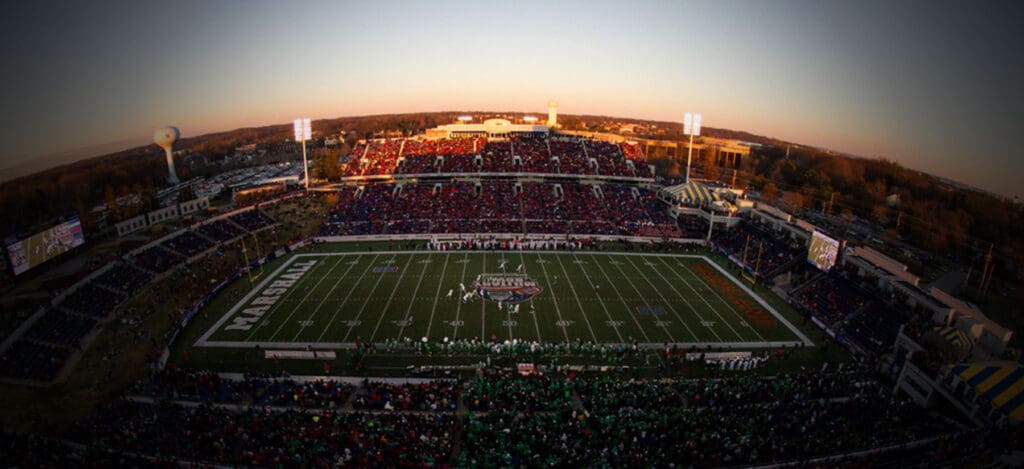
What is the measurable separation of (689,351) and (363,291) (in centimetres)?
A: 1843

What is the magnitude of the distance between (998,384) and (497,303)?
2032 centimetres

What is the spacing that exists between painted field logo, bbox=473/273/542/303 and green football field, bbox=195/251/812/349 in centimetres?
6

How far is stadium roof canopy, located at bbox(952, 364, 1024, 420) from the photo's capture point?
15.2 m

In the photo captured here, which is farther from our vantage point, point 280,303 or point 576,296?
point 576,296

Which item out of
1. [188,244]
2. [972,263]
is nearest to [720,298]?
[972,263]

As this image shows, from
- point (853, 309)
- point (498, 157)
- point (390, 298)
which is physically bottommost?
point (390, 298)

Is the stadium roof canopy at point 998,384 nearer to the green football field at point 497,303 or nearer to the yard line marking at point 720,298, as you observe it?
the green football field at point 497,303

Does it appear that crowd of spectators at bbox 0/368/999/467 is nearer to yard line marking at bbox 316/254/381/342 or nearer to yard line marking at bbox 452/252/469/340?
yard line marking at bbox 452/252/469/340

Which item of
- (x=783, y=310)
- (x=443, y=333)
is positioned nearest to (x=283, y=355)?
(x=443, y=333)

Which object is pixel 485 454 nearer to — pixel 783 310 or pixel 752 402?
pixel 752 402

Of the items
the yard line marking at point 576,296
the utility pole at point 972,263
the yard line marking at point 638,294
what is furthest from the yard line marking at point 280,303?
the utility pole at point 972,263

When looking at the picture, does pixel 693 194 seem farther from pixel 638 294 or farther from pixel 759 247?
pixel 638 294

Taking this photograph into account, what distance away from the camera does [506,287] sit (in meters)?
27.8

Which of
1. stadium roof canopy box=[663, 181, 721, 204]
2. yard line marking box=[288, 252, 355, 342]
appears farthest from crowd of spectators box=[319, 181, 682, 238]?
yard line marking box=[288, 252, 355, 342]
